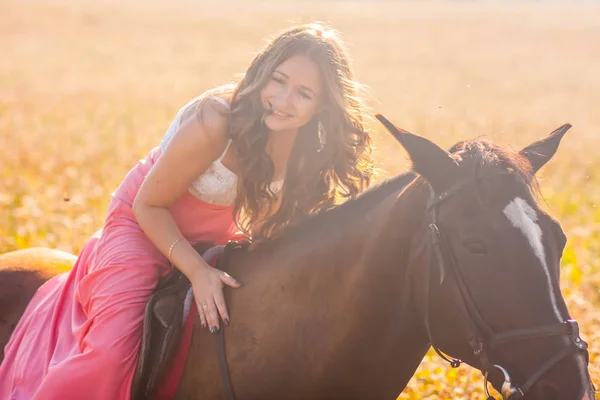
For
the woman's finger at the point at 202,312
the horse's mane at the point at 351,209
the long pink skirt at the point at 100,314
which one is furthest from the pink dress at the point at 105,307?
the horse's mane at the point at 351,209

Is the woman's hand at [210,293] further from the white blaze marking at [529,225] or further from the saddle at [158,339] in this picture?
the white blaze marking at [529,225]

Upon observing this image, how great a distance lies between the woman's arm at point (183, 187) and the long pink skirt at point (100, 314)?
19 cm

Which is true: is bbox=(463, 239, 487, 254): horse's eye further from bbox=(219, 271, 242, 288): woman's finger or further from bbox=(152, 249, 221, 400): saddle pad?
bbox=(152, 249, 221, 400): saddle pad

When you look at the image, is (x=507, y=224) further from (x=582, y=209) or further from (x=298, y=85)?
(x=582, y=209)

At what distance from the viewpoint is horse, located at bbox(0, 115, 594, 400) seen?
2.73 meters

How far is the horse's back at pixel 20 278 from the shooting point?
14.1 ft

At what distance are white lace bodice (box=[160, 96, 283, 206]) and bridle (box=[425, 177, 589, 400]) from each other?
45.3 inches

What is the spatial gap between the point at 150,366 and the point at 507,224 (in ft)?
5.62

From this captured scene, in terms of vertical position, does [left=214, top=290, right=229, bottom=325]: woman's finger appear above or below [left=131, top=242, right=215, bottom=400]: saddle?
above

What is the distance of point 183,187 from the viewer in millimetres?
3623

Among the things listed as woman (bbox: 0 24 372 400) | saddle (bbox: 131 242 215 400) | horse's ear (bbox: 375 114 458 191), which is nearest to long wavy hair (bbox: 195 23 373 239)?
woman (bbox: 0 24 372 400)

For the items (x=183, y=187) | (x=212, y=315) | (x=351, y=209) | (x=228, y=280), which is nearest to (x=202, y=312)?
(x=212, y=315)

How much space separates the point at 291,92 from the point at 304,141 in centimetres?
34

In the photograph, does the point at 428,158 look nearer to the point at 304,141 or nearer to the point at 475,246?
the point at 475,246
